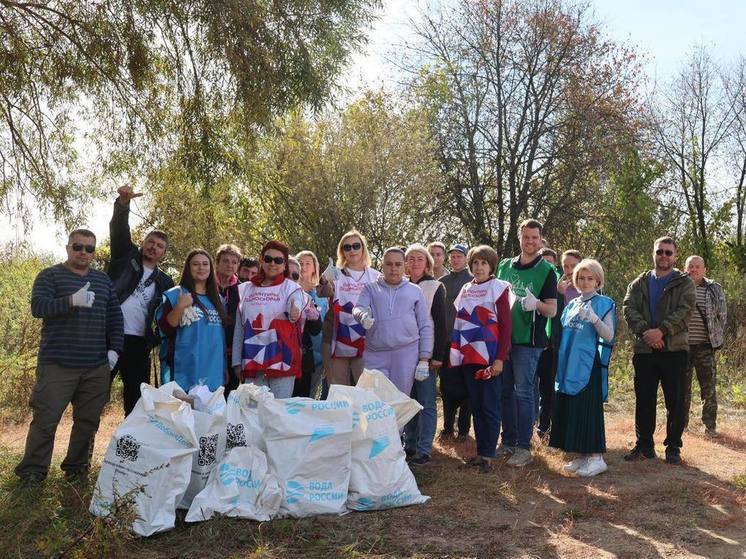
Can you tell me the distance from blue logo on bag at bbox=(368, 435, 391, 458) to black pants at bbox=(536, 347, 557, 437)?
310 cm

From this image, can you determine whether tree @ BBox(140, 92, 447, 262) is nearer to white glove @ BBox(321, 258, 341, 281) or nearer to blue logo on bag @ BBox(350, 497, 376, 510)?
white glove @ BBox(321, 258, 341, 281)

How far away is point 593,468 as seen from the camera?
Answer: 616 cm

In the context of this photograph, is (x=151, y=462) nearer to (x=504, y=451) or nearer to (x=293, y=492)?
(x=293, y=492)

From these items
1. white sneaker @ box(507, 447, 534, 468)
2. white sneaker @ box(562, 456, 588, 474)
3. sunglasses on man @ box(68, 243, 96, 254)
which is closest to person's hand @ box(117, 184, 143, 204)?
sunglasses on man @ box(68, 243, 96, 254)

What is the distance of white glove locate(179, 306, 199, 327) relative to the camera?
18.5ft

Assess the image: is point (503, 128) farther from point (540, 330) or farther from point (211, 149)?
point (540, 330)

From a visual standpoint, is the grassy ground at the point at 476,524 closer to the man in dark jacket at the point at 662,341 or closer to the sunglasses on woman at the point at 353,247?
the man in dark jacket at the point at 662,341

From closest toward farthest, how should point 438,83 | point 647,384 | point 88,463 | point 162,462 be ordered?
1. point 162,462
2. point 88,463
3. point 647,384
4. point 438,83

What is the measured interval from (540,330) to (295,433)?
243cm

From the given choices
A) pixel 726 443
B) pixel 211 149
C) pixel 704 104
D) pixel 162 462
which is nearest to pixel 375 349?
pixel 162 462

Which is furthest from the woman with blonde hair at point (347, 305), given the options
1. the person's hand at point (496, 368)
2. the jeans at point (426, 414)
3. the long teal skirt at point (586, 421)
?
the long teal skirt at point (586, 421)

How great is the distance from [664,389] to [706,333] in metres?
1.85

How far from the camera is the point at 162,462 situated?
441cm

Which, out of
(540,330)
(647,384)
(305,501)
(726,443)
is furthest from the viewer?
(726,443)
